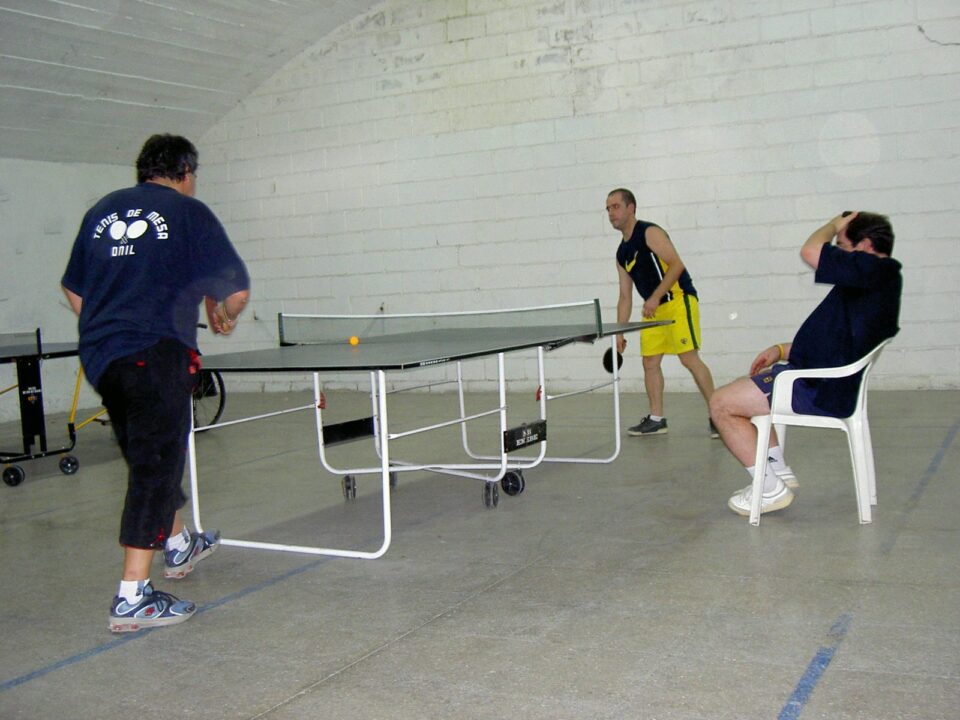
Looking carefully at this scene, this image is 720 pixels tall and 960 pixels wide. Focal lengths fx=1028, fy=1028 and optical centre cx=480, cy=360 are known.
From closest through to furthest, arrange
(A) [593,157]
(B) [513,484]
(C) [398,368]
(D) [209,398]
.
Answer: (C) [398,368], (B) [513,484], (D) [209,398], (A) [593,157]

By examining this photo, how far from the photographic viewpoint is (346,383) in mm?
9875

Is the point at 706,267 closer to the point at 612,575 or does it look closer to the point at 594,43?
the point at 594,43

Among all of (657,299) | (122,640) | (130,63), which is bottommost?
(122,640)

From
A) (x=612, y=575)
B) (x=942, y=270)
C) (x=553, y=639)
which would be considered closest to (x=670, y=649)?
(x=553, y=639)

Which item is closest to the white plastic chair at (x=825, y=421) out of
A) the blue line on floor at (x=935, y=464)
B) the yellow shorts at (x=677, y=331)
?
the blue line on floor at (x=935, y=464)

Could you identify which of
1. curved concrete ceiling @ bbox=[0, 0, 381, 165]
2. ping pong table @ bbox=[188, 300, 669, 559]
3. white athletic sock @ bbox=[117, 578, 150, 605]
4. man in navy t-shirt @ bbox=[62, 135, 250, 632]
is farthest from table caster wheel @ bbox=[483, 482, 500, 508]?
curved concrete ceiling @ bbox=[0, 0, 381, 165]

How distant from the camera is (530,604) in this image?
10.1ft

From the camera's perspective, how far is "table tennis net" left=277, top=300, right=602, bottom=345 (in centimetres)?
511

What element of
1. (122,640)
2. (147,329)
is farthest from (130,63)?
(122,640)

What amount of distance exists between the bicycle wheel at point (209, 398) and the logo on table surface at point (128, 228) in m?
4.47

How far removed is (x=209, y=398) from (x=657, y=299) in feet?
12.5

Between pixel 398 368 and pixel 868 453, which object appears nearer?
pixel 398 368

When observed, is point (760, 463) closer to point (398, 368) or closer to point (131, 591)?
point (398, 368)

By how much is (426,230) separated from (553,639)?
6.76 metres
